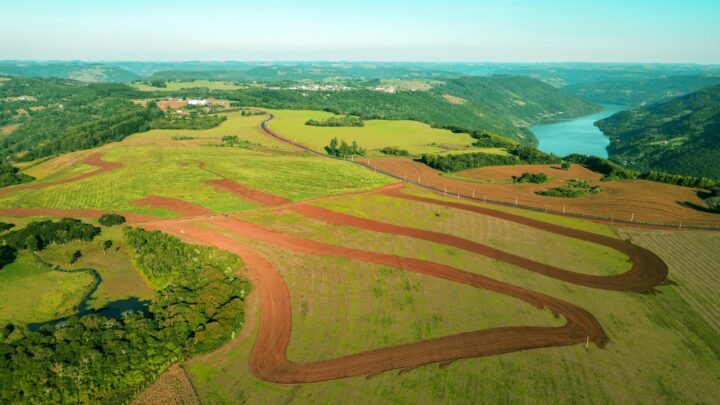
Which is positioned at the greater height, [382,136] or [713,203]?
[713,203]

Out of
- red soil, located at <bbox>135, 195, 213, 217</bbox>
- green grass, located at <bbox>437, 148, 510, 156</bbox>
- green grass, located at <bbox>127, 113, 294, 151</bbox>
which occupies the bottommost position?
red soil, located at <bbox>135, 195, 213, 217</bbox>

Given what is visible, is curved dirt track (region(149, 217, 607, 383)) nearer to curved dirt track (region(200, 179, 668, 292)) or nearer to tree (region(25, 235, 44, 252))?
curved dirt track (region(200, 179, 668, 292))

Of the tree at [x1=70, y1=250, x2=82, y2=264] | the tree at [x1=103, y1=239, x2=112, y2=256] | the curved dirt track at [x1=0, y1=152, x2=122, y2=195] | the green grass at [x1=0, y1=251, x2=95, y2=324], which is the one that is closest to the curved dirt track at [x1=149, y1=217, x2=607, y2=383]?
the green grass at [x1=0, y1=251, x2=95, y2=324]

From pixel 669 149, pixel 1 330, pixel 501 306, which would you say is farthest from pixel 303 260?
pixel 669 149

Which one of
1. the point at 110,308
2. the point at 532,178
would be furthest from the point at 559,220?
the point at 110,308

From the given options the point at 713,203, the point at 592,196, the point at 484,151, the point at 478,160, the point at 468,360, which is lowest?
the point at 468,360

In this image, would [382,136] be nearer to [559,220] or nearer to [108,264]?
[559,220]

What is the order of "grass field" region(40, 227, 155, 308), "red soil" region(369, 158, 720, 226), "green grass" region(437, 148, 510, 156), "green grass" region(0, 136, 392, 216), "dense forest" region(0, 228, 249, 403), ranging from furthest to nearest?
"green grass" region(437, 148, 510, 156), "green grass" region(0, 136, 392, 216), "red soil" region(369, 158, 720, 226), "grass field" region(40, 227, 155, 308), "dense forest" region(0, 228, 249, 403)
